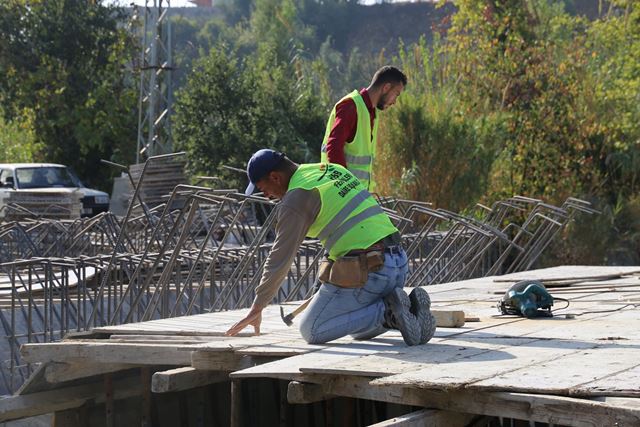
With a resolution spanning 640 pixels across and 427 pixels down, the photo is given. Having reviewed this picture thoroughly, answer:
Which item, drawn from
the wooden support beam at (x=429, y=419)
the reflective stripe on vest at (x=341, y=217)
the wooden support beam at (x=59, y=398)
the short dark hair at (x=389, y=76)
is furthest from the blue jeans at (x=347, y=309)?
the wooden support beam at (x=59, y=398)

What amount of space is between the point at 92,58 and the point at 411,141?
47.5ft

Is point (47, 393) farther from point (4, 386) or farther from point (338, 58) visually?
point (338, 58)

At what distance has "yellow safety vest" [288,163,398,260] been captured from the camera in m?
5.91

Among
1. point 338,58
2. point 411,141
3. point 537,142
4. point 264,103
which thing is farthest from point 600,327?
point 338,58

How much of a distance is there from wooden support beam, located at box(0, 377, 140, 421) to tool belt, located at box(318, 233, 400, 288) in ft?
7.59

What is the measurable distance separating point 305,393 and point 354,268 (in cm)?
92

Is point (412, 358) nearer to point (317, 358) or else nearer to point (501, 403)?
point (317, 358)

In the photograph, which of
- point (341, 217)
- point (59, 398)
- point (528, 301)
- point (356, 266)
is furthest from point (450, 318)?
point (59, 398)

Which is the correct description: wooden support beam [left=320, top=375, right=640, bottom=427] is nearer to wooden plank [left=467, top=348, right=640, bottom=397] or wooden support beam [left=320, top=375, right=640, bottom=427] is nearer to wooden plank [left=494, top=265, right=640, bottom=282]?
wooden plank [left=467, top=348, right=640, bottom=397]

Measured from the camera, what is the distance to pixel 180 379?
5.91 m

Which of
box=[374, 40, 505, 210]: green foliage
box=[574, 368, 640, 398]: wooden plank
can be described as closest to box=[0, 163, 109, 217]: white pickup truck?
box=[374, 40, 505, 210]: green foliage

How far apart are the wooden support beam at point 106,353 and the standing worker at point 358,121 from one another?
5.94ft

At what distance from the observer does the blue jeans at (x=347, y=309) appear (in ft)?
19.7

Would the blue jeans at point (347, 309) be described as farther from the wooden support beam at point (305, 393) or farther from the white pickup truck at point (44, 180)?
the white pickup truck at point (44, 180)
